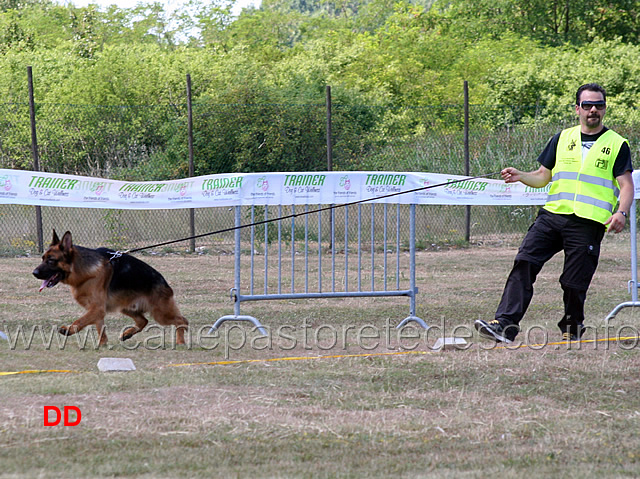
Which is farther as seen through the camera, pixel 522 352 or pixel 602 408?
pixel 522 352

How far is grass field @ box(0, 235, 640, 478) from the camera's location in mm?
3600

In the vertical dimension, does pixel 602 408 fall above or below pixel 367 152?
below

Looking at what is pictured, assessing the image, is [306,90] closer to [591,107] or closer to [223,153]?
[223,153]

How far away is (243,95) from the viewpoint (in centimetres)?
1909

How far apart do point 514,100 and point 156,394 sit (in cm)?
2588

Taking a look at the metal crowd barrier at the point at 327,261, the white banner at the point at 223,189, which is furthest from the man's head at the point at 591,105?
the metal crowd barrier at the point at 327,261

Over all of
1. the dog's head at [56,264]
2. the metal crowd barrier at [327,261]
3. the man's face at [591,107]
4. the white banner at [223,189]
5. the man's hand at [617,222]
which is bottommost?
the metal crowd barrier at [327,261]

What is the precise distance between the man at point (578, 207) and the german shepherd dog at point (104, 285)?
8.45 ft

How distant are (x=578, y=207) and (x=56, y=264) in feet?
13.1

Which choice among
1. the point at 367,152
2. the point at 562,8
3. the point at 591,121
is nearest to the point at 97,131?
the point at 367,152

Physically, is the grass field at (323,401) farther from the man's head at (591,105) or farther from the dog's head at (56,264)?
the man's head at (591,105)

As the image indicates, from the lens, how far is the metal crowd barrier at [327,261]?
7809 mm

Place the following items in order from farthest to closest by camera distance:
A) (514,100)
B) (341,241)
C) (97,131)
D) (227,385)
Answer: (514,100), (97,131), (341,241), (227,385)

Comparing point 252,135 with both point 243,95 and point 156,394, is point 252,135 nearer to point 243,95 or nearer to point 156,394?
point 243,95
